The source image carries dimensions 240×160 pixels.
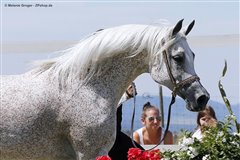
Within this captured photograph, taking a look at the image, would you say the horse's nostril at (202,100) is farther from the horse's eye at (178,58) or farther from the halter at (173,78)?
the horse's eye at (178,58)

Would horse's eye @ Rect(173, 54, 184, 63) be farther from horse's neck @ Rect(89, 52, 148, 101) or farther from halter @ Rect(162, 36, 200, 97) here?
horse's neck @ Rect(89, 52, 148, 101)

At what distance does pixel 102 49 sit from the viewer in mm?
4465

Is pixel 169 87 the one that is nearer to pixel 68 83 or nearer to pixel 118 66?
pixel 118 66

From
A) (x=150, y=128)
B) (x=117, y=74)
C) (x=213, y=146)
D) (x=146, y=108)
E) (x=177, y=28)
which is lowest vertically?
(x=150, y=128)

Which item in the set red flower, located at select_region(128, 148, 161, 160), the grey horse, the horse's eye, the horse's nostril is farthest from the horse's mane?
red flower, located at select_region(128, 148, 161, 160)

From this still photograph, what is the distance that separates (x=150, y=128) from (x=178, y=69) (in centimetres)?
224

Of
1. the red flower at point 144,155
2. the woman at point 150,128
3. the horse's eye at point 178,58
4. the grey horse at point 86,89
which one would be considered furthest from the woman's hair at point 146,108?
the red flower at point 144,155

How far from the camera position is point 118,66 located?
450 cm

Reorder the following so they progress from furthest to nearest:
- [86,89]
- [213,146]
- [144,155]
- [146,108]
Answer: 1. [146,108]
2. [86,89]
3. [144,155]
4. [213,146]

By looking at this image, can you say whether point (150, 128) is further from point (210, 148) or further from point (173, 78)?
point (210, 148)

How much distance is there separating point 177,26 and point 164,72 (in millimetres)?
290

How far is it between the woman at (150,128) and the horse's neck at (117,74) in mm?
2097

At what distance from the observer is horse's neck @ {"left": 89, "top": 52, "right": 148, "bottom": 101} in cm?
446

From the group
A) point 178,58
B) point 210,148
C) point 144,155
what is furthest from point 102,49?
point 210,148
